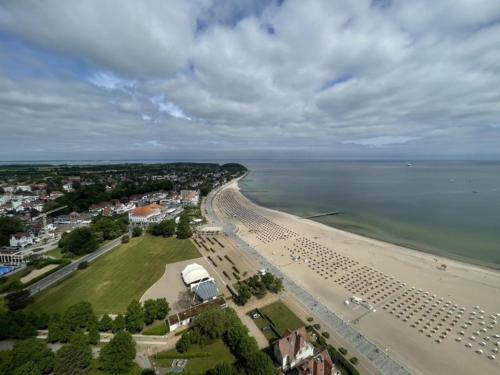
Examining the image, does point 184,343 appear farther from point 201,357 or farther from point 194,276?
point 194,276

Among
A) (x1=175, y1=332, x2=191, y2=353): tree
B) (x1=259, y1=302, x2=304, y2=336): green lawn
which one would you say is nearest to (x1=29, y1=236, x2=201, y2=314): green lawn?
(x1=175, y1=332, x2=191, y2=353): tree

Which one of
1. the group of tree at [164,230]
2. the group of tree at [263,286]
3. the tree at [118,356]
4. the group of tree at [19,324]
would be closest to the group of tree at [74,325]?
the group of tree at [19,324]

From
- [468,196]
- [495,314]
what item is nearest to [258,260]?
[495,314]

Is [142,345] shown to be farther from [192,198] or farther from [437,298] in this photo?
[192,198]

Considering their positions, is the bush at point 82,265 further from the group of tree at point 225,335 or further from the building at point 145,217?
the group of tree at point 225,335

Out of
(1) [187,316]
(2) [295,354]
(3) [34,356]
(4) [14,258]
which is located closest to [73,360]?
(3) [34,356]

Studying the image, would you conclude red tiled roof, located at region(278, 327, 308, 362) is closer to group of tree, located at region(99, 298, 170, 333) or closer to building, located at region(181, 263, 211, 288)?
group of tree, located at region(99, 298, 170, 333)
